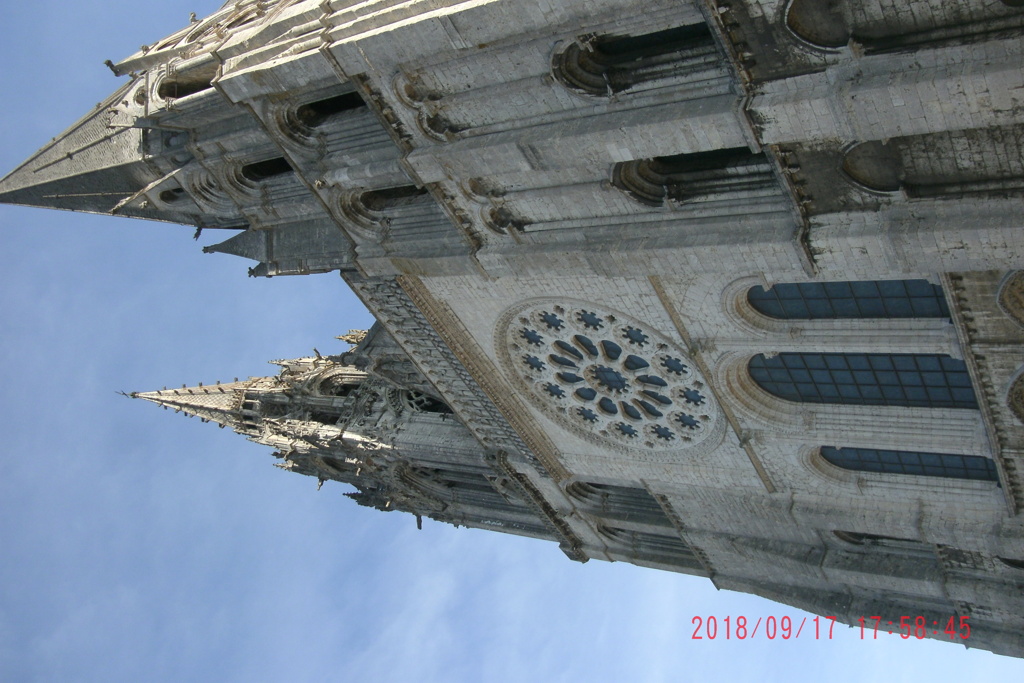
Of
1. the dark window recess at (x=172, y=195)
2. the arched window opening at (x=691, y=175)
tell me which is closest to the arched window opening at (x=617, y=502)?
the arched window opening at (x=691, y=175)

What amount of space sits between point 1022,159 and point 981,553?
8742 millimetres

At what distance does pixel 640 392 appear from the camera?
19.2 metres

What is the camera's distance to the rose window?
18078 millimetres

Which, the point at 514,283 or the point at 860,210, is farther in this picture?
the point at 514,283

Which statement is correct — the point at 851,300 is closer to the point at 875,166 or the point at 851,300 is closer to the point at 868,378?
the point at 868,378

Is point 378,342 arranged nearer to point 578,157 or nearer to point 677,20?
point 578,157

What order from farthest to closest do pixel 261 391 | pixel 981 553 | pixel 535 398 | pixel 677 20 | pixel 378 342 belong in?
1. pixel 261 391
2. pixel 378 342
3. pixel 535 398
4. pixel 981 553
5. pixel 677 20

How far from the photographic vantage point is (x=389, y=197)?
1912cm

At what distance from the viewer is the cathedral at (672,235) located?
39.6 feet

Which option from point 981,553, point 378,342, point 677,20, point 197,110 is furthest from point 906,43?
point 378,342

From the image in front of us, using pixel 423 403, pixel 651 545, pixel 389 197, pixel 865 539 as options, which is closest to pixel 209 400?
pixel 423 403

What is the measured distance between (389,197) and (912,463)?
11.1 metres

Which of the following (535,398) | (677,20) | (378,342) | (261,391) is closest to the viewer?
(677,20)

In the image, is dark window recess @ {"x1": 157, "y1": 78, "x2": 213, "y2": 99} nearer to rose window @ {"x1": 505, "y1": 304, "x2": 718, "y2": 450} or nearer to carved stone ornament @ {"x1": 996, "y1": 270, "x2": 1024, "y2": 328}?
rose window @ {"x1": 505, "y1": 304, "x2": 718, "y2": 450}
